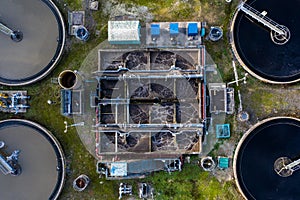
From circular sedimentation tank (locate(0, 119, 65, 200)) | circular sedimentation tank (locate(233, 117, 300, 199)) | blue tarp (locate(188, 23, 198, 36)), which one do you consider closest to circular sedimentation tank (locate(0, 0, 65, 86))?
circular sedimentation tank (locate(0, 119, 65, 200))

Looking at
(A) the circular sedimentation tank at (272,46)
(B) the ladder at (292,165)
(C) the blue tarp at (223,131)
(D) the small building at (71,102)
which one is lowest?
(B) the ladder at (292,165)

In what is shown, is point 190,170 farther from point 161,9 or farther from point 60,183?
point 161,9

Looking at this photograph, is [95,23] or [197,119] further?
[95,23]

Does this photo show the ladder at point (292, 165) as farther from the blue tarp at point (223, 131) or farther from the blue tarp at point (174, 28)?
the blue tarp at point (174, 28)

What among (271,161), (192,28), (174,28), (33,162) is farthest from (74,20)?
(271,161)

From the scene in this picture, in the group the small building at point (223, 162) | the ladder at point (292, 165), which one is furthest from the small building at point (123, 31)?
the ladder at point (292, 165)

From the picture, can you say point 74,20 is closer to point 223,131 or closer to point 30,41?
A: point 30,41

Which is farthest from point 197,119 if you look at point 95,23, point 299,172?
point 95,23
